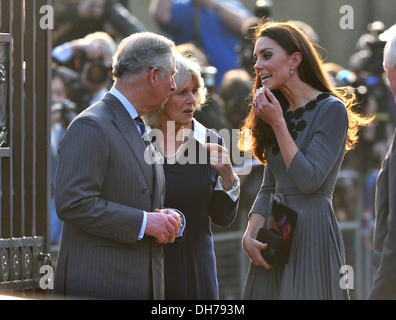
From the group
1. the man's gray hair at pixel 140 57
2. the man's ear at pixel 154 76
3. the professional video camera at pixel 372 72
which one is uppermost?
the professional video camera at pixel 372 72

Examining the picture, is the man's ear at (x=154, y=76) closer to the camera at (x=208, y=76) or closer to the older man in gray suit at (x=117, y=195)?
the older man in gray suit at (x=117, y=195)

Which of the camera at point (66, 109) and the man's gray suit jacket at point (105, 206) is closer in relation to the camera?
the man's gray suit jacket at point (105, 206)

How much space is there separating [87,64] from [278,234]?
3.07m

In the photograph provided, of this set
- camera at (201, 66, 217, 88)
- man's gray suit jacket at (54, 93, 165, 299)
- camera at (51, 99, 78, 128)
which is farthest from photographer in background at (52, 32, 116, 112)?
man's gray suit jacket at (54, 93, 165, 299)

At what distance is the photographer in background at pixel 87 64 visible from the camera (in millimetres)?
6812

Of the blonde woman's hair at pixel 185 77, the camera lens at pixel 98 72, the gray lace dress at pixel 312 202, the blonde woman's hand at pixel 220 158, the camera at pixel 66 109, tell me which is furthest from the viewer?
the camera lens at pixel 98 72

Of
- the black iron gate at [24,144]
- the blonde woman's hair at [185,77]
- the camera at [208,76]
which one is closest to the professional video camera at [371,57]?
the camera at [208,76]

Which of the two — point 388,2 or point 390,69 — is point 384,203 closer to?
point 390,69

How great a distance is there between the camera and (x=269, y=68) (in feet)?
13.9

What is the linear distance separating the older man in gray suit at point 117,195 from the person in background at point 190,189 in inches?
28.8

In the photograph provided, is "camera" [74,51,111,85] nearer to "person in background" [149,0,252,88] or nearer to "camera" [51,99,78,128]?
"camera" [51,99,78,128]

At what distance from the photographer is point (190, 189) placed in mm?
4613

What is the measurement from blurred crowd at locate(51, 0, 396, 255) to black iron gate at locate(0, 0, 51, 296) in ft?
6.08

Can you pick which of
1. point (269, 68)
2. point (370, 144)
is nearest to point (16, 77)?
point (269, 68)
